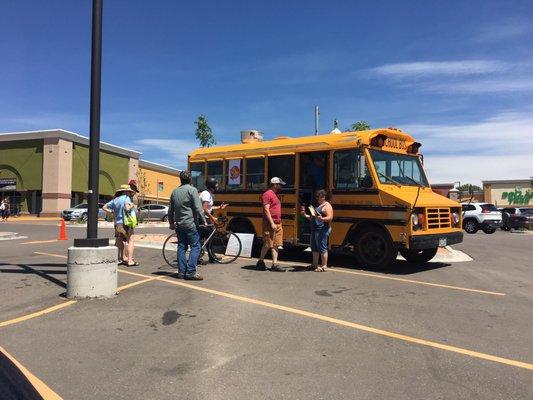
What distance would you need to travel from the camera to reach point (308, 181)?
37.5 ft

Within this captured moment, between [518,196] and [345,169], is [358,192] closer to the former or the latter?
[345,169]

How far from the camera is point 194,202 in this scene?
8656mm

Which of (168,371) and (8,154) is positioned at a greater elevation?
(8,154)

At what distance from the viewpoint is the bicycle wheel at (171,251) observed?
10.6m

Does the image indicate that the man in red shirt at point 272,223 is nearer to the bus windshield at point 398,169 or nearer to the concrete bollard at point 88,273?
the bus windshield at point 398,169

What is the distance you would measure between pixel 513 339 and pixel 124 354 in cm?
407

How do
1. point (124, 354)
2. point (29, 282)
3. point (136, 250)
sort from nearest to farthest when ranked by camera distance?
point (124, 354) < point (29, 282) < point (136, 250)

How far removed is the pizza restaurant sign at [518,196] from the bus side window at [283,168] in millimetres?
58990

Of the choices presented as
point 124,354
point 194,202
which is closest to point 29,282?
point 194,202

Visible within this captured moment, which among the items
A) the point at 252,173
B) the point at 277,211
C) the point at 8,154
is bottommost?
the point at 277,211

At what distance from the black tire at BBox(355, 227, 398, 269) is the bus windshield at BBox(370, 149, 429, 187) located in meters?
1.08

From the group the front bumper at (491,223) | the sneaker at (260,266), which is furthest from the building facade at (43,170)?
the sneaker at (260,266)

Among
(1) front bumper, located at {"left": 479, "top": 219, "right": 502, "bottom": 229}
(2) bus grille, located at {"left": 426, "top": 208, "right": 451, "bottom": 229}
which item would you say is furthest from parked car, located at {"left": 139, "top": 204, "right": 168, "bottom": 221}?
(2) bus grille, located at {"left": 426, "top": 208, "right": 451, "bottom": 229}

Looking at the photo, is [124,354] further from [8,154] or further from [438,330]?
[8,154]
